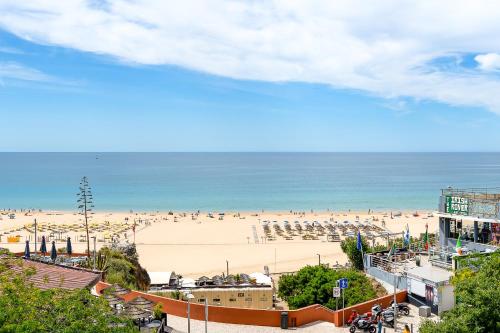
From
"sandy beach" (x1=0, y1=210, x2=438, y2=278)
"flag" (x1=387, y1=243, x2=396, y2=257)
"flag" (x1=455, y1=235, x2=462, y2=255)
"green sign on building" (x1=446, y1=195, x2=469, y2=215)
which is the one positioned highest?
"green sign on building" (x1=446, y1=195, x2=469, y2=215)


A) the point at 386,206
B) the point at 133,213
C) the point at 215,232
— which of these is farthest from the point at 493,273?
the point at 386,206

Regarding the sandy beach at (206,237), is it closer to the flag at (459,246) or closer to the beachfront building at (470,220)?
the beachfront building at (470,220)

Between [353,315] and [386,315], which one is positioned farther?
[353,315]

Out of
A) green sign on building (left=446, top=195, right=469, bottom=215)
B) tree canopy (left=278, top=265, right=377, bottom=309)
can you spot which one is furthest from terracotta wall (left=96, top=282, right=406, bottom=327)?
green sign on building (left=446, top=195, right=469, bottom=215)

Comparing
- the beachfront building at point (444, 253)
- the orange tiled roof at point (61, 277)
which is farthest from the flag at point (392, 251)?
the orange tiled roof at point (61, 277)

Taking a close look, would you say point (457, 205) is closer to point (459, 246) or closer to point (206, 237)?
point (459, 246)

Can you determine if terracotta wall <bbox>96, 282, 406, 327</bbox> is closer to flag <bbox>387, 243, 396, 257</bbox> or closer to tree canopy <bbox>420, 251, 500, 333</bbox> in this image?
flag <bbox>387, 243, 396, 257</bbox>

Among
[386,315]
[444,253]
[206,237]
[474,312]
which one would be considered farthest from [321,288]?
[206,237]
